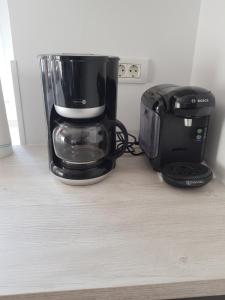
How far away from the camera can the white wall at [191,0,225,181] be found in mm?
652

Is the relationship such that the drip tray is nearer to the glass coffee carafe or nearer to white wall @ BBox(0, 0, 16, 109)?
the glass coffee carafe

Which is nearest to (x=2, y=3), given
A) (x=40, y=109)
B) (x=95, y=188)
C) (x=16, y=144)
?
(x=40, y=109)

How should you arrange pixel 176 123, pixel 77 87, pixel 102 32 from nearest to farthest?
1. pixel 77 87
2. pixel 176 123
3. pixel 102 32

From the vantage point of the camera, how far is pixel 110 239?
44 centimetres

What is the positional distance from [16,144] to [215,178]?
736 millimetres

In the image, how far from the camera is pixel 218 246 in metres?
0.42

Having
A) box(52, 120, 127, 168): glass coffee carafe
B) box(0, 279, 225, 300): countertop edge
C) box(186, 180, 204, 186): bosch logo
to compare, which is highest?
box(52, 120, 127, 168): glass coffee carafe

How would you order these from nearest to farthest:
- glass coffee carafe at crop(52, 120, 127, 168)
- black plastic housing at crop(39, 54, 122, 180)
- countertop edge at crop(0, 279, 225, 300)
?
countertop edge at crop(0, 279, 225, 300), black plastic housing at crop(39, 54, 122, 180), glass coffee carafe at crop(52, 120, 127, 168)

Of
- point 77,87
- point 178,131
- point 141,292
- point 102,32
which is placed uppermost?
point 102,32

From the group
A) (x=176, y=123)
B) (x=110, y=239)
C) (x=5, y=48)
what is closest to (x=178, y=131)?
(x=176, y=123)

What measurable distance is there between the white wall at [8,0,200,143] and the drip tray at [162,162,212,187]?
1.20 ft

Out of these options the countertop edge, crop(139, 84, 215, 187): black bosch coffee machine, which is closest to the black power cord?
crop(139, 84, 215, 187): black bosch coffee machine

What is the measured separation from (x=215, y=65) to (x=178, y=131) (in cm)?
24

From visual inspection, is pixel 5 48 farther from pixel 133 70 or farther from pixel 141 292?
pixel 141 292
